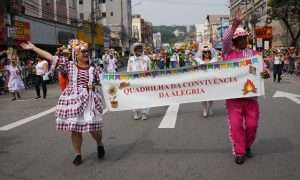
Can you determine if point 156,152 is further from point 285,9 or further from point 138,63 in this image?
point 285,9

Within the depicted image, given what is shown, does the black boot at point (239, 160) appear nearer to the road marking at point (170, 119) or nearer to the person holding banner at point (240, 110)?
the person holding banner at point (240, 110)

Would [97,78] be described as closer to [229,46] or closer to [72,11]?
[229,46]

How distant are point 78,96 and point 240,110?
2221 millimetres

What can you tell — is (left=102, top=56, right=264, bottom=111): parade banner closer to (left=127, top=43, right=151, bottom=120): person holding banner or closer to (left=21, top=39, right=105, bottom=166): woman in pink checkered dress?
(left=21, top=39, right=105, bottom=166): woman in pink checkered dress

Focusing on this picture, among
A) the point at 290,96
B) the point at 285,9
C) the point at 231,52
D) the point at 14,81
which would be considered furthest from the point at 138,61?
the point at 285,9

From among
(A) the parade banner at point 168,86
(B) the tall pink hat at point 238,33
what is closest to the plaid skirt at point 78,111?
(A) the parade banner at point 168,86

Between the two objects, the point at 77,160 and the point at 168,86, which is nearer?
the point at 77,160

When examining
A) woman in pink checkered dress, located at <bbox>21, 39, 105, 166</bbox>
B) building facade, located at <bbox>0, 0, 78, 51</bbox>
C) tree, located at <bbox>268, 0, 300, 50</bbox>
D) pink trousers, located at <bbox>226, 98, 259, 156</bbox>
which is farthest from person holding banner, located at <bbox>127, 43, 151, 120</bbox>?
tree, located at <bbox>268, 0, 300, 50</bbox>

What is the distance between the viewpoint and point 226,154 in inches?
277

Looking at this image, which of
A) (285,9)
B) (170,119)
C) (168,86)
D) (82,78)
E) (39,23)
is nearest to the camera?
(82,78)

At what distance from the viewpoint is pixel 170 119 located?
11094mm

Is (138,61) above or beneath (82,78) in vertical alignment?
above

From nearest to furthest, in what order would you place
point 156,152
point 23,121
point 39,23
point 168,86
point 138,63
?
point 168,86, point 156,152, point 138,63, point 23,121, point 39,23

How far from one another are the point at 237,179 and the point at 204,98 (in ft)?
5.07
